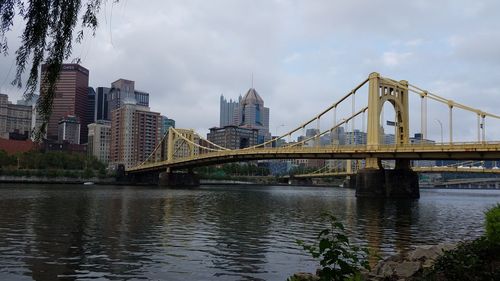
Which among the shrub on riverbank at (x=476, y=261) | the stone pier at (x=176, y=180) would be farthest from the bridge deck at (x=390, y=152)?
the shrub on riverbank at (x=476, y=261)

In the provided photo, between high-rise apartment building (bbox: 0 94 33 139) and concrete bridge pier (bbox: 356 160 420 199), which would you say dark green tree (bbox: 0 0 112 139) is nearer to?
high-rise apartment building (bbox: 0 94 33 139)

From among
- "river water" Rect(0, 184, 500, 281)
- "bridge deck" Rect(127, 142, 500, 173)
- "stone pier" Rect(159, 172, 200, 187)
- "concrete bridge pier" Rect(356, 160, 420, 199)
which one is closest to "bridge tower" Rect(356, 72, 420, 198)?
"concrete bridge pier" Rect(356, 160, 420, 199)

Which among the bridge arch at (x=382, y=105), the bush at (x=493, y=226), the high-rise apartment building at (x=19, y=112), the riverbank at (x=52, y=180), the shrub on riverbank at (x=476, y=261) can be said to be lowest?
the riverbank at (x=52, y=180)

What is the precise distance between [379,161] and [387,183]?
381 centimetres

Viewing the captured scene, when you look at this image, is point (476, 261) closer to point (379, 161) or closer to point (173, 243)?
point (173, 243)

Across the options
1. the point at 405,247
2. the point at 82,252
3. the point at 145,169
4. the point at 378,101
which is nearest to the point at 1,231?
the point at 82,252

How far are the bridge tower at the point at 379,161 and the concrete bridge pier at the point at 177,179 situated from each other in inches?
2895

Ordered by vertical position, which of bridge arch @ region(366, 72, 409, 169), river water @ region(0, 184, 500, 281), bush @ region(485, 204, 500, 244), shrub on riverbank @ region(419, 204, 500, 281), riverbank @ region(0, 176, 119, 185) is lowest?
river water @ region(0, 184, 500, 281)

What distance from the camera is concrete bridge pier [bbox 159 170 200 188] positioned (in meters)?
143

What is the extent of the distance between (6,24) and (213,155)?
102293 millimetres

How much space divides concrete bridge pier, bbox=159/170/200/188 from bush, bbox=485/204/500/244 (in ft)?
438

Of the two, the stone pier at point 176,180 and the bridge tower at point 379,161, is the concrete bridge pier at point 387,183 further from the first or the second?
the stone pier at point 176,180

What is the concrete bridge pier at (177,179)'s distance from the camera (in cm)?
14262

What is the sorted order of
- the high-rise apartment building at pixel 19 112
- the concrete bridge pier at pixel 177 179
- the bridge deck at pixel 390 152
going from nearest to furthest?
1. the high-rise apartment building at pixel 19 112
2. the bridge deck at pixel 390 152
3. the concrete bridge pier at pixel 177 179
